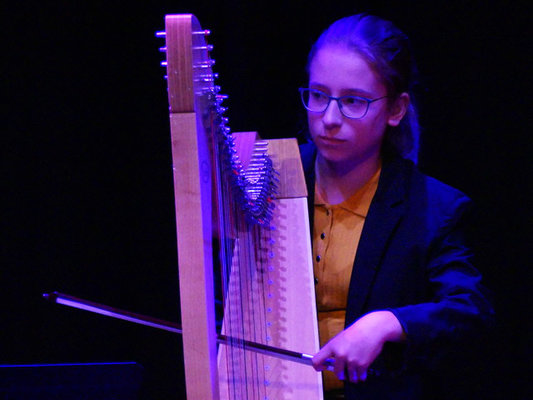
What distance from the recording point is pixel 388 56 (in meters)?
1.30

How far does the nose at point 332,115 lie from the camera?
4.07ft

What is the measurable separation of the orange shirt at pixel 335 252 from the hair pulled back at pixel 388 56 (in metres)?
0.10

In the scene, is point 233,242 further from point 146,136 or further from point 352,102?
point 146,136

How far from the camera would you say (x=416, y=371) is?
1.29 metres

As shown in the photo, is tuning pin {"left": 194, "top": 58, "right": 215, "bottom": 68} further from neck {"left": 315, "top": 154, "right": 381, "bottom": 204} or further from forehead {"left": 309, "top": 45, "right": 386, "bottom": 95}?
neck {"left": 315, "top": 154, "right": 381, "bottom": 204}

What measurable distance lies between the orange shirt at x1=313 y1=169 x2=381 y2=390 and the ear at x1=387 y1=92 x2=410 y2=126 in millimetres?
126

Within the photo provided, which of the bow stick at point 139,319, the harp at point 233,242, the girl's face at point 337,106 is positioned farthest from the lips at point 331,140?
the bow stick at point 139,319

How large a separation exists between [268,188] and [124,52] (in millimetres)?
862

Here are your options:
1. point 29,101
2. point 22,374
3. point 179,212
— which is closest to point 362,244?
point 22,374

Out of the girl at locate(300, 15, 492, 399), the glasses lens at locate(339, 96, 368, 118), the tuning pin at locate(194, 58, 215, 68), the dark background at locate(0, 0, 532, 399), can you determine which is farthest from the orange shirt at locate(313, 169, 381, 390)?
the tuning pin at locate(194, 58, 215, 68)

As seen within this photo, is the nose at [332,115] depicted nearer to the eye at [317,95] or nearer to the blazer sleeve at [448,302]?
the eye at [317,95]

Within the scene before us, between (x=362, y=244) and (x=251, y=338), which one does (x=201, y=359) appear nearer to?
(x=251, y=338)

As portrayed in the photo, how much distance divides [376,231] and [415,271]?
0.12 metres

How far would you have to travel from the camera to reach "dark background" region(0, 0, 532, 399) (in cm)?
176
